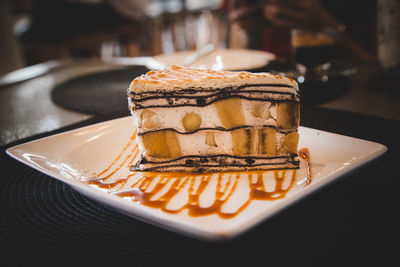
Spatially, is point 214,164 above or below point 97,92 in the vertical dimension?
below

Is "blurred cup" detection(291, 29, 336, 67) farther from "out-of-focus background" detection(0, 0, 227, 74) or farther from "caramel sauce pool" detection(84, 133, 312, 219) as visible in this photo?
"out-of-focus background" detection(0, 0, 227, 74)

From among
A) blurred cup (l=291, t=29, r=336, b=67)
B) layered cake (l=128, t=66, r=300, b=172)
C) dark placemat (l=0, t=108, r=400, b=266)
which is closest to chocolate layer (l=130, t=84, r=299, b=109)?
layered cake (l=128, t=66, r=300, b=172)

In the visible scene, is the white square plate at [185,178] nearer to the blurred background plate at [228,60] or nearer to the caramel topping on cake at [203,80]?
the caramel topping on cake at [203,80]

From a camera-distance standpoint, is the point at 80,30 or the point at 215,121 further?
the point at 80,30

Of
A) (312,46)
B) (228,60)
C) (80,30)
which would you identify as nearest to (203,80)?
(228,60)

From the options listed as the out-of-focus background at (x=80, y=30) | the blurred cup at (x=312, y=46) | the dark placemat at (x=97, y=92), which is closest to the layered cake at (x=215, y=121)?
the dark placemat at (x=97, y=92)

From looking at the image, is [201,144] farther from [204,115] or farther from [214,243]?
[214,243]

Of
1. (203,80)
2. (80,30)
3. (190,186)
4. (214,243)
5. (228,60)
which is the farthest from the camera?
(80,30)
